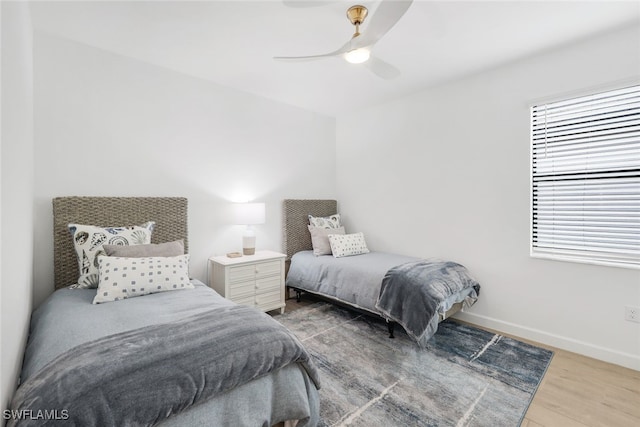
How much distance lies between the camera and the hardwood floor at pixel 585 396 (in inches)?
66.7

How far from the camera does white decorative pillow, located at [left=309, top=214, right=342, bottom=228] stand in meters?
3.94

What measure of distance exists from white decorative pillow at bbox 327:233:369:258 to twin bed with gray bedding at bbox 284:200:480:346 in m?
0.08

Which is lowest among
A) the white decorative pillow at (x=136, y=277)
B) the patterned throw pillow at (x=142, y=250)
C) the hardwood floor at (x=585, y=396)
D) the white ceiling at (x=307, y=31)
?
the hardwood floor at (x=585, y=396)

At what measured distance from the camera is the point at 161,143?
2.89 metres

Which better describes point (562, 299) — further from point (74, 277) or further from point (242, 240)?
point (74, 277)

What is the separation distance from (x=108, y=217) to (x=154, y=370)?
1898 mm

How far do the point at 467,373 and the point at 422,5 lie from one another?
8.64 ft

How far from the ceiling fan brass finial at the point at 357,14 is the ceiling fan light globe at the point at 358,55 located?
12 cm

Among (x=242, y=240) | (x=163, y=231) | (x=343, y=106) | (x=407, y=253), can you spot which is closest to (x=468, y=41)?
(x=343, y=106)

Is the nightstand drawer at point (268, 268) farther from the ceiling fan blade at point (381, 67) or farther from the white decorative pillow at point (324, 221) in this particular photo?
the ceiling fan blade at point (381, 67)

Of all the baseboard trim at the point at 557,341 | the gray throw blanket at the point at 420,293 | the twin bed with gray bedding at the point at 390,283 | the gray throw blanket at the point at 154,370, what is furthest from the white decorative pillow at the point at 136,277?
the baseboard trim at the point at 557,341

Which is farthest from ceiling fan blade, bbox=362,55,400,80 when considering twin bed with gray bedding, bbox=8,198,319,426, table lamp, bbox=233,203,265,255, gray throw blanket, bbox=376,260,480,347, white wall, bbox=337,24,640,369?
twin bed with gray bedding, bbox=8,198,319,426

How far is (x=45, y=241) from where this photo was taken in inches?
90.8

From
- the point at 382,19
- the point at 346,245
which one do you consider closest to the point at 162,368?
the point at 382,19
